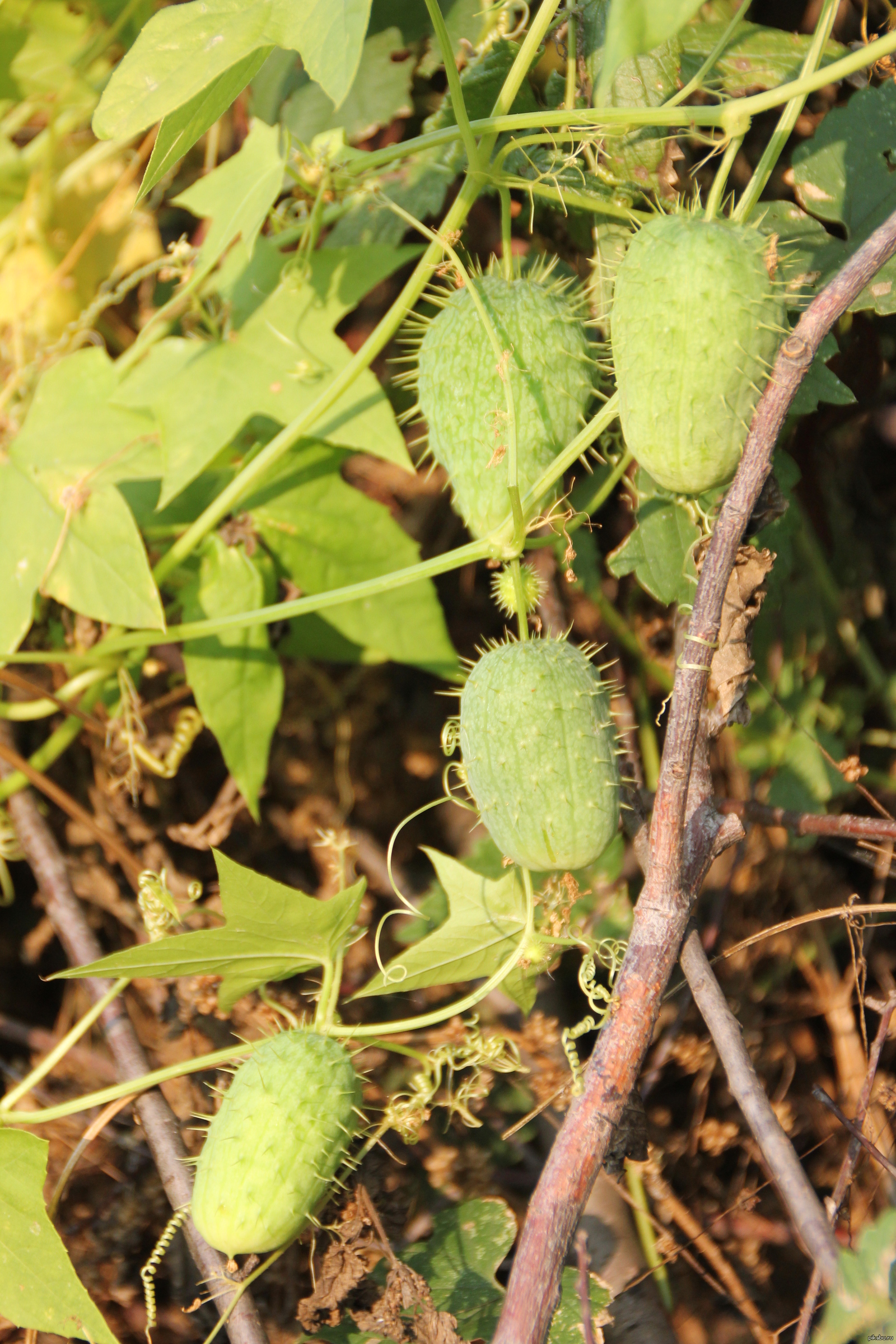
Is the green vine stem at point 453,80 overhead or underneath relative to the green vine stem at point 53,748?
overhead

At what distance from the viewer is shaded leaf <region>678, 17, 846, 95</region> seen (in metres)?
1.15

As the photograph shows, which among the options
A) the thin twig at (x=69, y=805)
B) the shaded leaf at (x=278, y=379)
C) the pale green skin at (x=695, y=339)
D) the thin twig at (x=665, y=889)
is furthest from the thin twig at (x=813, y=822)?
the thin twig at (x=69, y=805)

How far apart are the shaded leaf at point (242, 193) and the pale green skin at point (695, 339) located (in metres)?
0.55

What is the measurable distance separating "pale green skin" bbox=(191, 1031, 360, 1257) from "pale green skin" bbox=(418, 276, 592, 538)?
57cm

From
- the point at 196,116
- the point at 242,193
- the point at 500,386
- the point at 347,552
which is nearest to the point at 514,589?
the point at 500,386

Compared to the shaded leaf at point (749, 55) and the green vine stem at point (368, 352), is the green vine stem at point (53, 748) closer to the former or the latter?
the green vine stem at point (368, 352)

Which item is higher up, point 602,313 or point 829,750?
point 602,313

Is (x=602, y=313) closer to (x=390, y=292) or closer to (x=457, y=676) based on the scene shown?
(x=457, y=676)

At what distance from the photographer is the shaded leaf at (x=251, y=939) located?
0.96m

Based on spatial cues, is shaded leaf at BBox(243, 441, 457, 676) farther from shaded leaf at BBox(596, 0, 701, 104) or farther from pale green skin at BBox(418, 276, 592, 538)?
shaded leaf at BBox(596, 0, 701, 104)

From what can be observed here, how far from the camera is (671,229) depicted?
828 millimetres

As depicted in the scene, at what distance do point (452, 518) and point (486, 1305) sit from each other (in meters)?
1.08

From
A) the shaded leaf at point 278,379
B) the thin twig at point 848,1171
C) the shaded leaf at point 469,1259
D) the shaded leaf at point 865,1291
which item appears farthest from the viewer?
the shaded leaf at point 278,379

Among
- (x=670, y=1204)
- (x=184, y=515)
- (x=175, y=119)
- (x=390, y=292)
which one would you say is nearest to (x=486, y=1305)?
(x=670, y=1204)
